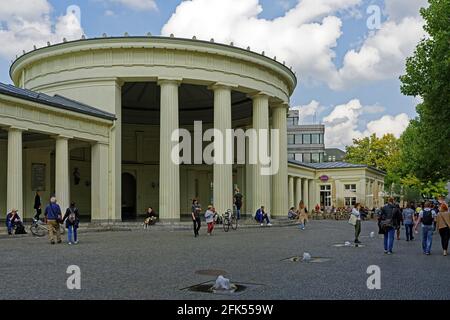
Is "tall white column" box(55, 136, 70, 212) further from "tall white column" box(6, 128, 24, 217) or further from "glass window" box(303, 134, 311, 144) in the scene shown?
"glass window" box(303, 134, 311, 144)

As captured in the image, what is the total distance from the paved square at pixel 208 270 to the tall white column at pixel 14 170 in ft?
20.4

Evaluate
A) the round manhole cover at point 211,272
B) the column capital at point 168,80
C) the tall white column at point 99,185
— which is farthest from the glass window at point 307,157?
the round manhole cover at point 211,272

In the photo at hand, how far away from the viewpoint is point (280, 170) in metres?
41.3

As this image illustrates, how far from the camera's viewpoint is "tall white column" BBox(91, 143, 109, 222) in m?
31.5

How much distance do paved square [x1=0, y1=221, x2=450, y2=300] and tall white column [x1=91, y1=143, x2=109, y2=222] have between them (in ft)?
40.5

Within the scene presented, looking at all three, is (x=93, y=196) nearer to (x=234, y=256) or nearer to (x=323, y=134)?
(x=234, y=256)

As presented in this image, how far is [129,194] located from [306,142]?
207 feet

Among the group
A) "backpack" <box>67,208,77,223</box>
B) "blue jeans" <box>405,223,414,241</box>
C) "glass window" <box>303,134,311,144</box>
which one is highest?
"glass window" <box>303,134,311,144</box>

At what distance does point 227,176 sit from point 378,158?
193ft

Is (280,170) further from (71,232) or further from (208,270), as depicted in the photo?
(208,270)

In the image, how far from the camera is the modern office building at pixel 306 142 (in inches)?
4200

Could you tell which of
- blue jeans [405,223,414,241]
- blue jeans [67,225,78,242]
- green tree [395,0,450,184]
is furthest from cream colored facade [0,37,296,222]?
blue jeans [405,223,414,241]

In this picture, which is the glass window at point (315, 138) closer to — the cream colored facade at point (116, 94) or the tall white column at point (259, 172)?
the cream colored facade at point (116, 94)
